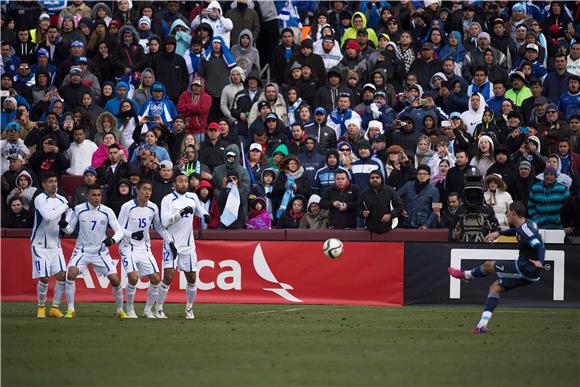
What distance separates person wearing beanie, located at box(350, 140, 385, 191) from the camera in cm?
2303

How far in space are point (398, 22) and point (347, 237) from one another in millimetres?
8122

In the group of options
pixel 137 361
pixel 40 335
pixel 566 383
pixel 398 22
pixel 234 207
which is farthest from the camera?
pixel 398 22

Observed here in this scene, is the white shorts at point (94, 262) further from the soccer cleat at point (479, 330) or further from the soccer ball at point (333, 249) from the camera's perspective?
the soccer cleat at point (479, 330)

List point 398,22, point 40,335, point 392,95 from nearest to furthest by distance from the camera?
point 40,335 < point 392,95 < point 398,22

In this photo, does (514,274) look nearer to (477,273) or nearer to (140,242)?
(477,273)

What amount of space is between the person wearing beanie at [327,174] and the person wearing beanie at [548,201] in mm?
3638

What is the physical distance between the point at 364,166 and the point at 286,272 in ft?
9.33

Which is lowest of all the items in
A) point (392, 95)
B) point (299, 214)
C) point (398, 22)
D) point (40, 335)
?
point (40, 335)

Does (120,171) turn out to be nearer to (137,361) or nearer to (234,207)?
(234,207)

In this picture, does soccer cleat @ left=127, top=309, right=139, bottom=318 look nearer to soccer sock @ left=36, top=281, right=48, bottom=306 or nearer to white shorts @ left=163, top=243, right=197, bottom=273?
white shorts @ left=163, top=243, right=197, bottom=273

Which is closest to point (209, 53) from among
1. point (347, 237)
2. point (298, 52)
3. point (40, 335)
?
point (298, 52)

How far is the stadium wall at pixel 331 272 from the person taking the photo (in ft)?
69.2

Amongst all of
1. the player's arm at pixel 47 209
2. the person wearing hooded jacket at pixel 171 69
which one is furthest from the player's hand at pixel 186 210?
the person wearing hooded jacket at pixel 171 69

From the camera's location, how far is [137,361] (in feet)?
42.3
